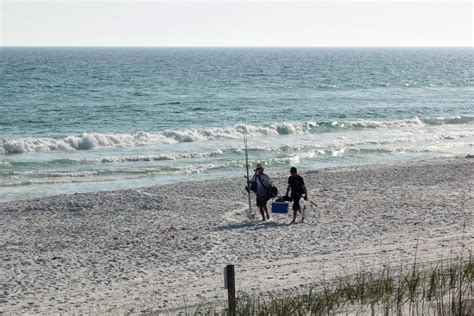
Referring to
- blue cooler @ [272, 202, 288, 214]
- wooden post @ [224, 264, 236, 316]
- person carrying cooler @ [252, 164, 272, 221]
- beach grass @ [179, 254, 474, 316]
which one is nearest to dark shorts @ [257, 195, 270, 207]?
person carrying cooler @ [252, 164, 272, 221]

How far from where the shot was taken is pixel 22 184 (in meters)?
24.6

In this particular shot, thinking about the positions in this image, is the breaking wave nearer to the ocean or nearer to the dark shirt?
the ocean

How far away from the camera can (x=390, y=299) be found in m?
9.88

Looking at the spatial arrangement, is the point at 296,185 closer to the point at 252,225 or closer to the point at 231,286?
the point at 252,225

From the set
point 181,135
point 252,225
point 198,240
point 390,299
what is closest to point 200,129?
point 181,135

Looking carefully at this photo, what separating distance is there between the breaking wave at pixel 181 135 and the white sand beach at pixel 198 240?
10.9 metres

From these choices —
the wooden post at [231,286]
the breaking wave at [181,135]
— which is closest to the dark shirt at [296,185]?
the wooden post at [231,286]

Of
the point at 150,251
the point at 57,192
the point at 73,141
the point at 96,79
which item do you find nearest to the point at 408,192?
the point at 150,251

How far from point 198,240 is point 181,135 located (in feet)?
64.9

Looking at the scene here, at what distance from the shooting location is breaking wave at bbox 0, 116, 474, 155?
32.2 metres

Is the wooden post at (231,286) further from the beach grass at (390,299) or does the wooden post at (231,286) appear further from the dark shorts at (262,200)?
the dark shorts at (262,200)

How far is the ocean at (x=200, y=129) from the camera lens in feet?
89.6

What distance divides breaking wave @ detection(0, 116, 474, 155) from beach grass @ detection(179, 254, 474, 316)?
21.8m

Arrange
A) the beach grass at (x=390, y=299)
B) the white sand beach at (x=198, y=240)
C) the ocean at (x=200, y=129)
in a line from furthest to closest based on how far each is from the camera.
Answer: the ocean at (x=200, y=129), the white sand beach at (x=198, y=240), the beach grass at (x=390, y=299)
